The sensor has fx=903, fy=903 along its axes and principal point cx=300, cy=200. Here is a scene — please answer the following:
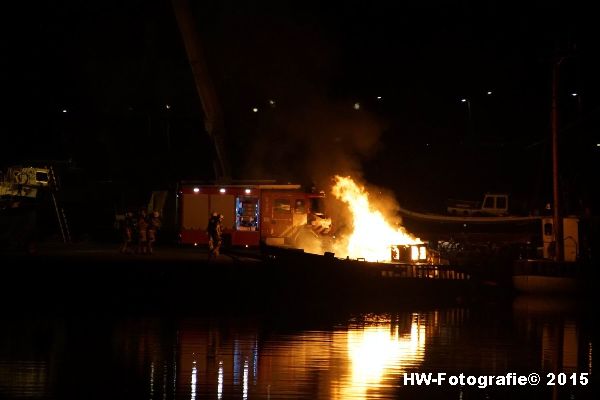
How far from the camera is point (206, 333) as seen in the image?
1767 centimetres

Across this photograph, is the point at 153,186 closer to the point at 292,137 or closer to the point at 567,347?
the point at 292,137

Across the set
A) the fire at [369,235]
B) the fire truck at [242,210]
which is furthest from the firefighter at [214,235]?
the fire truck at [242,210]

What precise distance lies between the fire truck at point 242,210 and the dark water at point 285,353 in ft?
37.8

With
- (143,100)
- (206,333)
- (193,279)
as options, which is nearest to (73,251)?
(193,279)

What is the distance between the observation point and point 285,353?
15.4m

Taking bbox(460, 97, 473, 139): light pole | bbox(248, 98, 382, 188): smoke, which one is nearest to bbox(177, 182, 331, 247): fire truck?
bbox(248, 98, 382, 188): smoke

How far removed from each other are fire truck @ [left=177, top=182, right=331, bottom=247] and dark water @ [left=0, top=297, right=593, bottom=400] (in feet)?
37.8

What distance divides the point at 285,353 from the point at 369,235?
13.0m

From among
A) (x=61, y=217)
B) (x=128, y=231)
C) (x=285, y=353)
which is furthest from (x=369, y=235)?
(x=61, y=217)

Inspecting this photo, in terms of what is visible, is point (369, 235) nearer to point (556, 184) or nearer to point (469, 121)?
point (556, 184)

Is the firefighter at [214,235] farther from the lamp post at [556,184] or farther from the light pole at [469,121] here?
the light pole at [469,121]

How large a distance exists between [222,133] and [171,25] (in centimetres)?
630

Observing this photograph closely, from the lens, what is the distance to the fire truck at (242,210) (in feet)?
109

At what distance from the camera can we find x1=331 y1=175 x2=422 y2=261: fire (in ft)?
89.5
